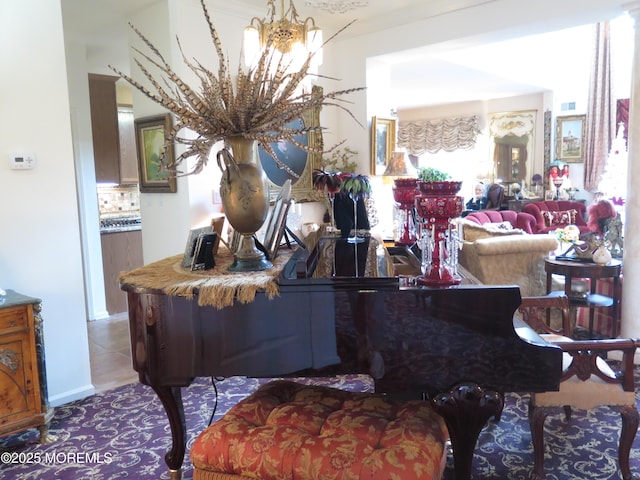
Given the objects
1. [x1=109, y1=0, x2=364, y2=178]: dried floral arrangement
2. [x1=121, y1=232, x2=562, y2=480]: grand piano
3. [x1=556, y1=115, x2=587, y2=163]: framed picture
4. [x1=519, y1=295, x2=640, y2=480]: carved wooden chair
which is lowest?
[x1=519, y1=295, x2=640, y2=480]: carved wooden chair

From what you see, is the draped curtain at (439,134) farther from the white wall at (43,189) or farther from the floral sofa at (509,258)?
the white wall at (43,189)

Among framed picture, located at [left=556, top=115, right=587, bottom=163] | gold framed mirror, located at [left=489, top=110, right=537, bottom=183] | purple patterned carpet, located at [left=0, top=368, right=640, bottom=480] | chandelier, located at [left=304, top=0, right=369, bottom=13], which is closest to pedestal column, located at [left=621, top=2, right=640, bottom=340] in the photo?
purple patterned carpet, located at [left=0, top=368, right=640, bottom=480]

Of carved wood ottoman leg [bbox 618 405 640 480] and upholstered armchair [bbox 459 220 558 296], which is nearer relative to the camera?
carved wood ottoman leg [bbox 618 405 640 480]

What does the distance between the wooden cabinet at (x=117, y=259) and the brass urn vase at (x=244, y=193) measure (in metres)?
4.16

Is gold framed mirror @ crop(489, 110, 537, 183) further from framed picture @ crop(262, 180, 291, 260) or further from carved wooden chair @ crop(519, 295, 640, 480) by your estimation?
framed picture @ crop(262, 180, 291, 260)

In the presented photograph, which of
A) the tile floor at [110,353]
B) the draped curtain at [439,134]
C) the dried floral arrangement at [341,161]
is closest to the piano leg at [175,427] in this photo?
the tile floor at [110,353]

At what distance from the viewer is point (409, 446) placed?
1.73 m

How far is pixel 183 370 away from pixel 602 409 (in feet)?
8.74

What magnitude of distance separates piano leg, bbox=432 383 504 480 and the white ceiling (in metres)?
3.69

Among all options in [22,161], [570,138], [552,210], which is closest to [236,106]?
[22,161]

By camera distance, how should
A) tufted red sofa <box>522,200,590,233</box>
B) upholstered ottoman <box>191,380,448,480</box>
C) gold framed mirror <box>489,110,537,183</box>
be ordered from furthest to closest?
gold framed mirror <box>489,110,537,183</box>, tufted red sofa <box>522,200,590,233</box>, upholstered ottoman <box>191,380,448,480</box>

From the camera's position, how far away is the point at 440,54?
6.48 meters

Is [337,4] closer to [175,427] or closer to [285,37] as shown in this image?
[285,37]

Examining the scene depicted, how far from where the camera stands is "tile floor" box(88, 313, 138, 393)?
12.8 ft
